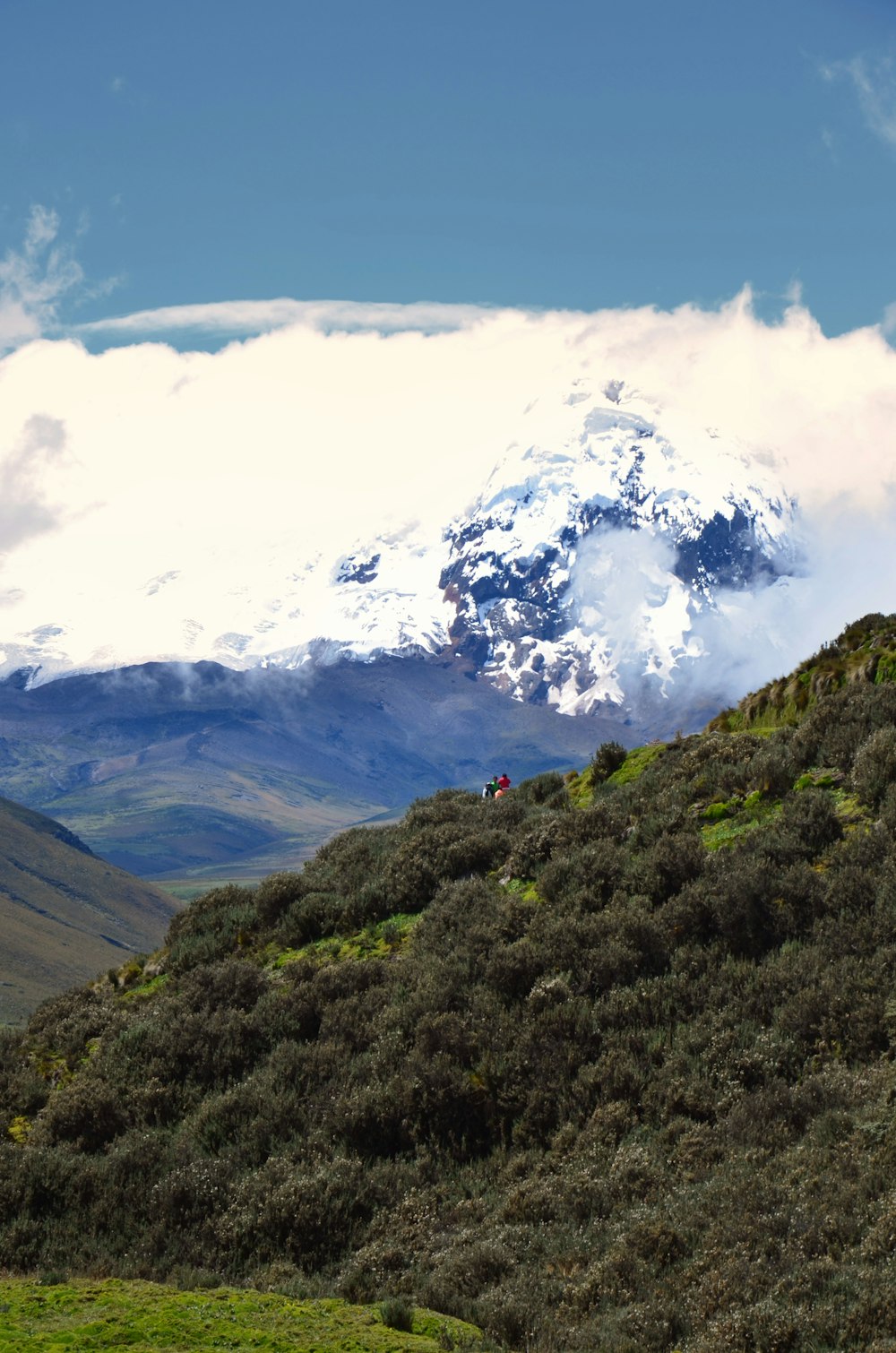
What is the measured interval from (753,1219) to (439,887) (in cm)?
942

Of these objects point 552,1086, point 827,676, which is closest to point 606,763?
point 827,676

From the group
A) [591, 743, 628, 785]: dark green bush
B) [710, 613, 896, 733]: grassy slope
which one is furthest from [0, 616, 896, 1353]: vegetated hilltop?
[591, 743, 628, 785]: dark green bush

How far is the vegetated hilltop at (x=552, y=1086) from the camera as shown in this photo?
32.3 ft

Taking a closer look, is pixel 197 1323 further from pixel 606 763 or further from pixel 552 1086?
pixel 606 763

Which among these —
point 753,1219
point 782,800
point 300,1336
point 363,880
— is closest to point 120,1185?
point 300,1336

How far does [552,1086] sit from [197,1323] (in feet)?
16.0

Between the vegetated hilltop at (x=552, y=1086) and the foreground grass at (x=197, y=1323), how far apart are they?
57cm

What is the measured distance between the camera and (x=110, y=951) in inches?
7805

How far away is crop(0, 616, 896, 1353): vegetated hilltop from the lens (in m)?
9.85

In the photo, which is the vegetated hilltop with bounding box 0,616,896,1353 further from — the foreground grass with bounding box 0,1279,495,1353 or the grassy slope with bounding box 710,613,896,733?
→ the grassy slope with bounding box 710,613,896,733

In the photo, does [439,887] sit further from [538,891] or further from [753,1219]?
[753,1219]

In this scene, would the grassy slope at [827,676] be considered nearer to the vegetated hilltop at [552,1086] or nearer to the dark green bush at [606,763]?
the vegetated hilltop at [552,1086]

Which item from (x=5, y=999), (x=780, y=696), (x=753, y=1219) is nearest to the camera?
(x=753, y=1219)

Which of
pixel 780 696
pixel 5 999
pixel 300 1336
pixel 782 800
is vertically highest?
pixel 780 696
